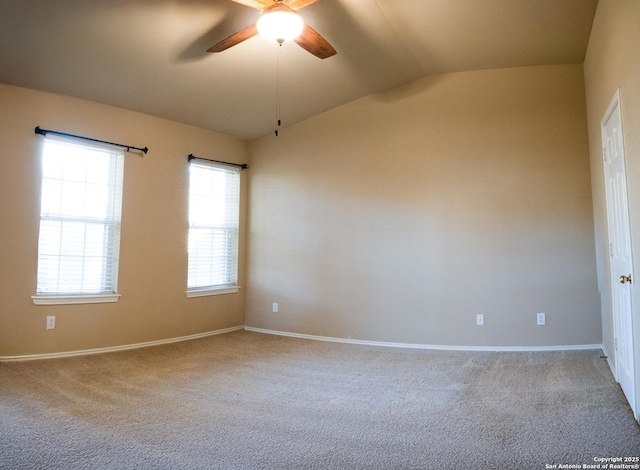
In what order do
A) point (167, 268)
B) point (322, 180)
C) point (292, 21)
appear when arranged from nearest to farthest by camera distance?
point (292, 21)
point (167, 268)
point (322, 180)

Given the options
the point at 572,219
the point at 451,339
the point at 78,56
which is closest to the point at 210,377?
the point at 451,339

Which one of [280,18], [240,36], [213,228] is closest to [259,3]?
[280,18]

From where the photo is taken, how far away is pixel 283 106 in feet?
15.0

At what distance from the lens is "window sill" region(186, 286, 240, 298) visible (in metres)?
4.70

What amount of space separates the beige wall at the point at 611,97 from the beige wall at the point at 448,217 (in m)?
0.29

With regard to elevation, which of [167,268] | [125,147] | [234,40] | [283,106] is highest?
[283,106]

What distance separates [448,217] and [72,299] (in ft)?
12.6

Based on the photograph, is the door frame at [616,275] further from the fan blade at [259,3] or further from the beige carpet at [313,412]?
the fan blade at [259,3]

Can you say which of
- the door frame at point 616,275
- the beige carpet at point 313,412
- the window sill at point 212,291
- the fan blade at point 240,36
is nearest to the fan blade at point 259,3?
the fan blade at point 240,36

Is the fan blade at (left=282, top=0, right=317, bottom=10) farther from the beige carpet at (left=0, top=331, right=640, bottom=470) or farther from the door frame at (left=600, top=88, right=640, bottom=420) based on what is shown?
the beige carpet at (left=0, top=331, right=640, bottom=470)

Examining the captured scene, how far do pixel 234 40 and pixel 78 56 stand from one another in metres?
1.49

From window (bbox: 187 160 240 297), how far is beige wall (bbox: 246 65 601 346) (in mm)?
718

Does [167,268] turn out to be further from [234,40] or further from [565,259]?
[565,259]

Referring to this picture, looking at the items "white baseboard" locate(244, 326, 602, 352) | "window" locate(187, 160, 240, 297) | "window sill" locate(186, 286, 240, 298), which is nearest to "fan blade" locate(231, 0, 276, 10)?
"window" locate(187, 160, 240, 297)
